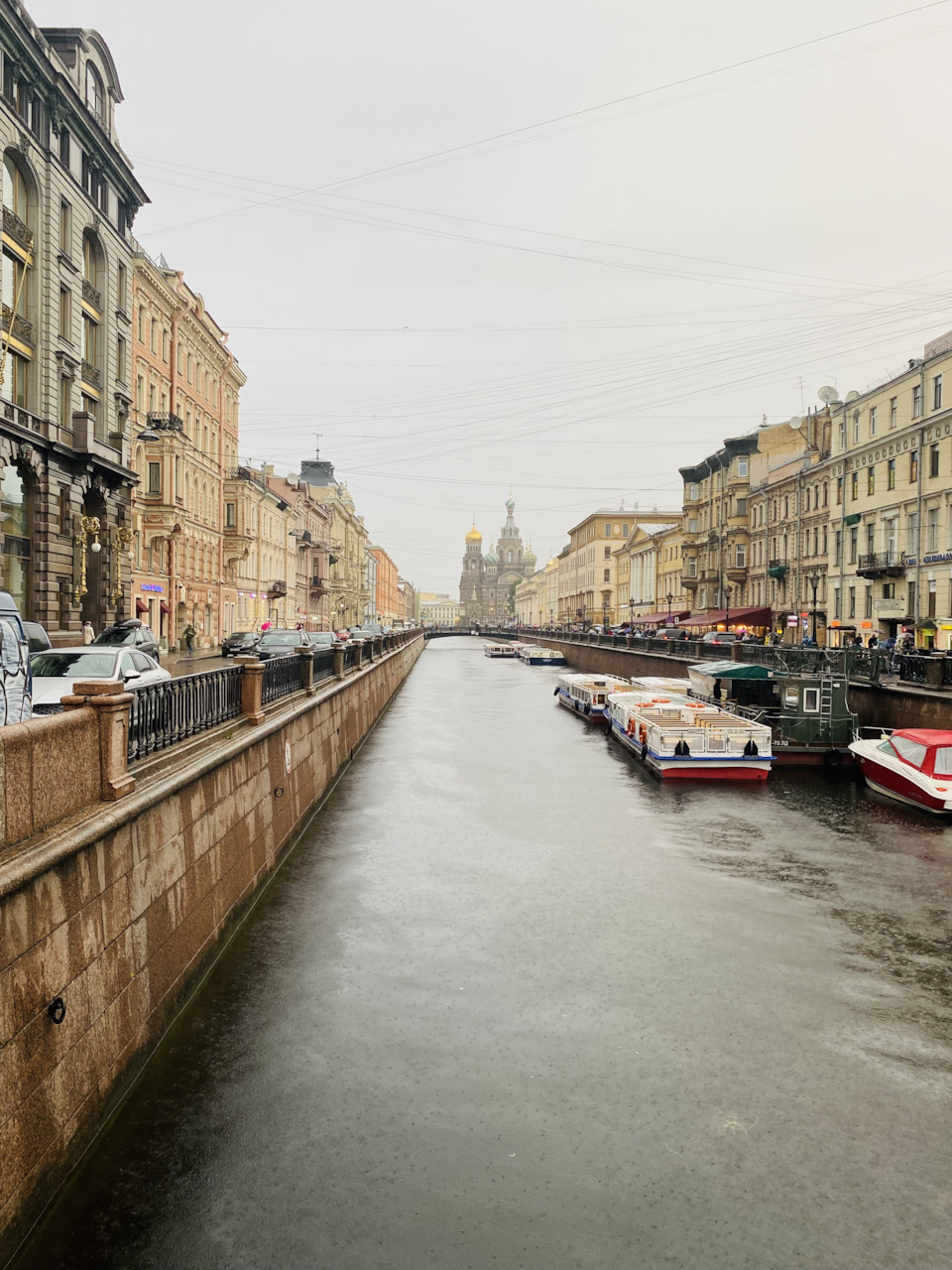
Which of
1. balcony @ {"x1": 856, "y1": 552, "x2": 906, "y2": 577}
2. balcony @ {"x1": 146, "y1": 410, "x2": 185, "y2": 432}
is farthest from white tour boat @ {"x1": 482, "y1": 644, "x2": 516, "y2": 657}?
balcony @ {"x1": 856, "y1": 552, "x2": 906, "y2": 577}

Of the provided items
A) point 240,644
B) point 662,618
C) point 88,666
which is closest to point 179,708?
point 88,666

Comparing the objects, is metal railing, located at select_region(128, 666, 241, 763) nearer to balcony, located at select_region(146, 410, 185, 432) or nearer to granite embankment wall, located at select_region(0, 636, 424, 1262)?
granite embankment wall, located at select_region(0, 636, 424, 1262)

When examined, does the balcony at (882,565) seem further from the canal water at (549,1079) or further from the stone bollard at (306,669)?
the stone bollard at (306,669)

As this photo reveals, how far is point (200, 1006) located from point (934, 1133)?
20.3ft

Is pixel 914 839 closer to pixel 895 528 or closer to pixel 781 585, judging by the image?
pixel 895 528

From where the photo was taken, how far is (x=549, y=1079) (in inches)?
300

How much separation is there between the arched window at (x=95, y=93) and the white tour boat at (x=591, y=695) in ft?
89.2

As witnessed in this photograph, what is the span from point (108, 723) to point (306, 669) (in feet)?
37.4

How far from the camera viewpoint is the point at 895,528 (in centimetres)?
4034

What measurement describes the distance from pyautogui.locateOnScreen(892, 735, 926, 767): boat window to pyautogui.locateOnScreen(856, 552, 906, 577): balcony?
70.0ft

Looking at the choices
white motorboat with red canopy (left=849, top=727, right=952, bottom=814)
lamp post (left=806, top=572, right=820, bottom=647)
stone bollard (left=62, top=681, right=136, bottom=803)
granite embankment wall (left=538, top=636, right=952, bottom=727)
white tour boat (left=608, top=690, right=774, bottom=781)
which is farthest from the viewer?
lamp post (left=806, top=572, right=820, bottom=647)

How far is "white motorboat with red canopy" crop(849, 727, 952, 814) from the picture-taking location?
17.9 m

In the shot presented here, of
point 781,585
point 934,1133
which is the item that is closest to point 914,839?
point 934,1133

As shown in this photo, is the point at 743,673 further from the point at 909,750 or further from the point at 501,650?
the point at 501,650
